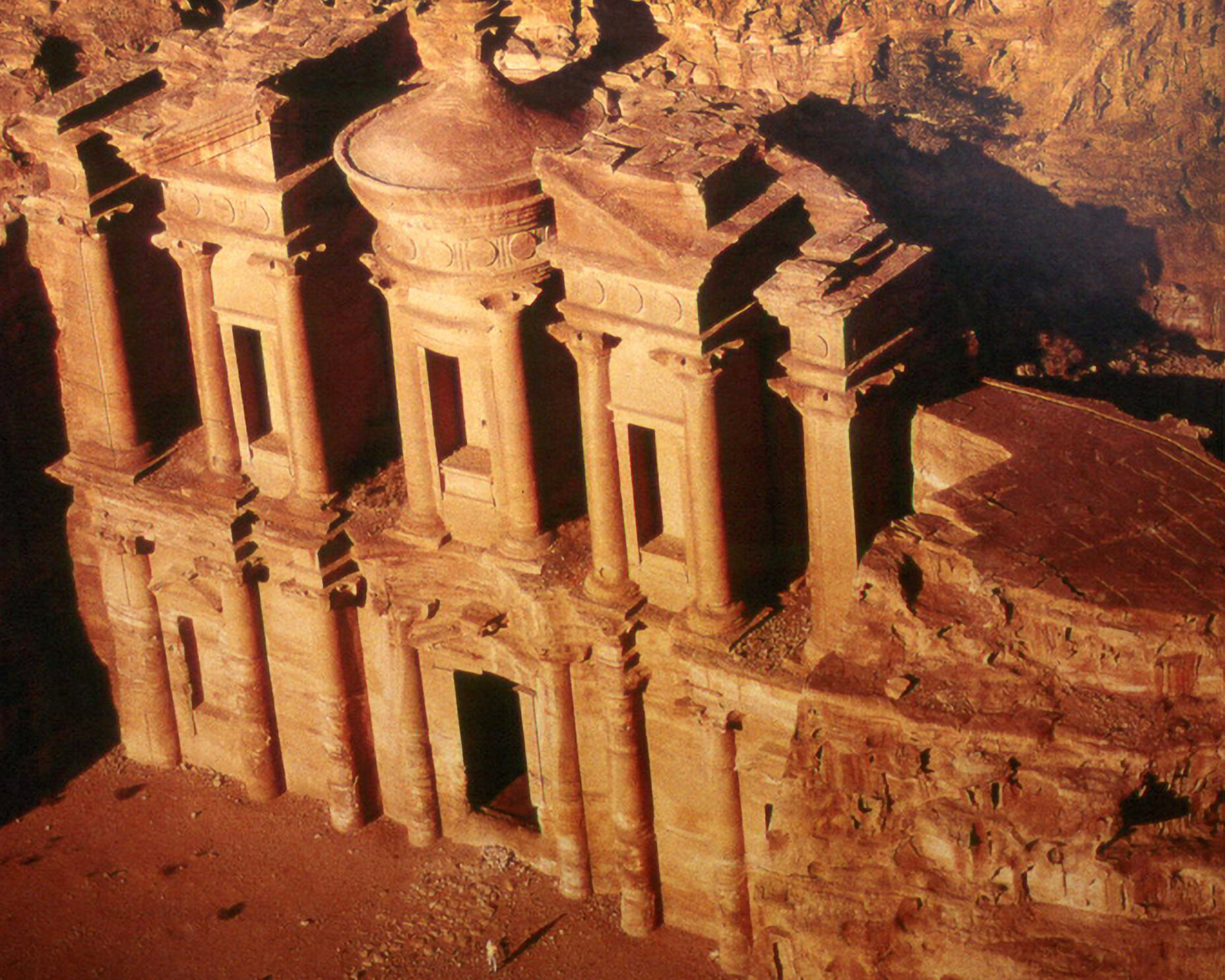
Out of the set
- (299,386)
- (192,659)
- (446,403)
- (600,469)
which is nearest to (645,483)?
(600,469)

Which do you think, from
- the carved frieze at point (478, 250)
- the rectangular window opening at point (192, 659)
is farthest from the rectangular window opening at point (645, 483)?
the rectangular window opening at point (192, 659)

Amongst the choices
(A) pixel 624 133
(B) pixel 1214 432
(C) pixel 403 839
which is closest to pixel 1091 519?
(A) pixel 624 133

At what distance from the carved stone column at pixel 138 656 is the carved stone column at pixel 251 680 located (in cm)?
133

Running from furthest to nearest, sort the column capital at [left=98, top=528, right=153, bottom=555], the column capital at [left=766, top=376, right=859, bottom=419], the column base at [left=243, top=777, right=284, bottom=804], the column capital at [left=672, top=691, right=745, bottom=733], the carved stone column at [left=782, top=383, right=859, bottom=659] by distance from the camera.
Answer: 1. the column base at [left=243, top=777, right=284, bottom=804]
2. the column capital at [left=98, top=528, right=153, bottom=555]
3. the column capital at [left=672, top=691, right=745, bottom=733]
4. the carved stone column at [left=782, top=383, right=859, bottom=659]
5. the column capital at [left=766, top=376, right=859, bottom=419]

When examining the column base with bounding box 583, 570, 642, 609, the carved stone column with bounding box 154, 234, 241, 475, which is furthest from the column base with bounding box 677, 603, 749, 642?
the carved stone column with bounding box 154, 234, 241, 475

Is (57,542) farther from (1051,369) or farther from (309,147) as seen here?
(1051,369)

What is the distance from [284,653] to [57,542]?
15.4ft

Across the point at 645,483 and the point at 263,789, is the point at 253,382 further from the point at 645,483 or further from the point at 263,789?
the point at 645,483

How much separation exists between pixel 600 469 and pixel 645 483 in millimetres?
646

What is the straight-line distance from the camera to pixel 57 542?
32.3m

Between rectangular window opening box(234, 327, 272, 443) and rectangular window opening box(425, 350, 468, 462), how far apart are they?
298cm

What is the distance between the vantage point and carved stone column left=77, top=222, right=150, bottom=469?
28.9 metres

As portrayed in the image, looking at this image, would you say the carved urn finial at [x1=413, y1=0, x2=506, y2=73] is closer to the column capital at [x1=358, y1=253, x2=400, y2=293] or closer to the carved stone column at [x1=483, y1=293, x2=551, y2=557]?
the column capital at [x1=358, y1=253, x2=400, y2=293]

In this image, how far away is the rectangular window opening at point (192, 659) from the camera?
30.9m
